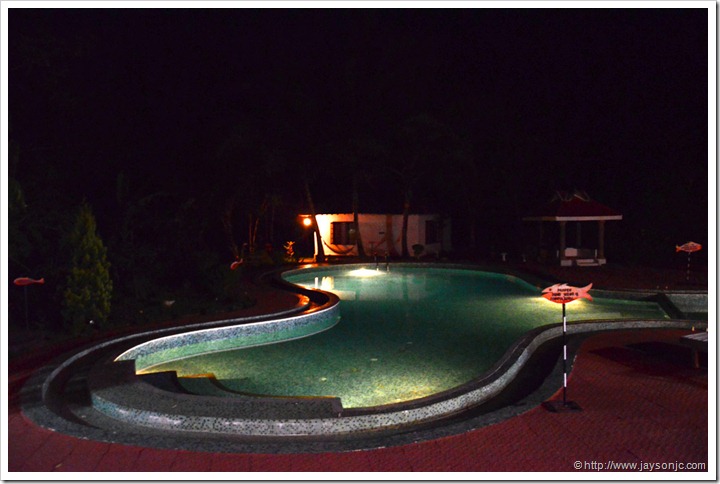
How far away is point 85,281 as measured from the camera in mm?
9805

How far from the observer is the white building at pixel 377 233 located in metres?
24.8

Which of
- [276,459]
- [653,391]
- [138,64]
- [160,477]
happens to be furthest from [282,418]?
[138,64]

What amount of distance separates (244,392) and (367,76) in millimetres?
17590

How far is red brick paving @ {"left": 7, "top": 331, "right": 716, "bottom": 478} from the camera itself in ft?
15.4

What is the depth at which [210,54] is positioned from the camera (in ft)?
83.1

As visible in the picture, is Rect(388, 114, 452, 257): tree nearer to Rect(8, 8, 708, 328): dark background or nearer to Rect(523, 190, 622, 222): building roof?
Rect(8, 8, 708, 328): dark background

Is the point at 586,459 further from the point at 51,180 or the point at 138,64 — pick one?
the point at 138,64

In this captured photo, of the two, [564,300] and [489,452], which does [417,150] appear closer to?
[564,300]

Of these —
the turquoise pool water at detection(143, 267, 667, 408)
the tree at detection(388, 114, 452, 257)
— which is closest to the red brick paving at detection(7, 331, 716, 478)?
the turquoise pool water at detection(143, 267, 667, 408)

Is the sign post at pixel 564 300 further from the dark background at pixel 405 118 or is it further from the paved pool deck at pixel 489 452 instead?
the dark background at pixel 405 118

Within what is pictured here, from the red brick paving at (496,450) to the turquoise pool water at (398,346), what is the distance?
255 cm

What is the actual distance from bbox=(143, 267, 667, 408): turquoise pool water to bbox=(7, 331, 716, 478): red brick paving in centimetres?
255

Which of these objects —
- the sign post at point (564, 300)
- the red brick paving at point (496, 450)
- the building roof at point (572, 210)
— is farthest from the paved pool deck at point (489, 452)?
the building roof at point (572, 210)

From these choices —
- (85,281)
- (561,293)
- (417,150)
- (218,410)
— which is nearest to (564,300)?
(561,293)
